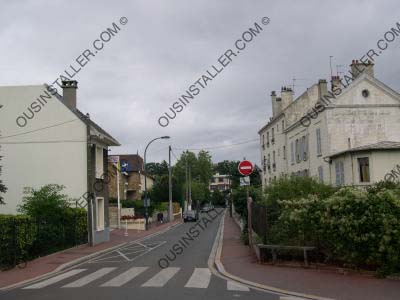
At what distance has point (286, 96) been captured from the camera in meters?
→ 49.4

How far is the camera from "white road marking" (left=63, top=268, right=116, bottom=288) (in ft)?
40.7

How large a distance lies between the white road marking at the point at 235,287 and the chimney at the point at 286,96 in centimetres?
3824

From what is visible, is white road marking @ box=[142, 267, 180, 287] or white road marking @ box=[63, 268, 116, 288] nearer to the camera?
white road marking @ box=[142, 267, 180, 287]

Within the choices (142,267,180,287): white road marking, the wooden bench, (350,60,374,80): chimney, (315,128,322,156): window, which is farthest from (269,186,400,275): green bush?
(350,60,374,80): chimney

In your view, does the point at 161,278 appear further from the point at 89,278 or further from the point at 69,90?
the point at 69,90

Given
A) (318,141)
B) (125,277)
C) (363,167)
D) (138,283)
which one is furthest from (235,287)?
(318,141)

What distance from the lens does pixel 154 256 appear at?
65.1 feet

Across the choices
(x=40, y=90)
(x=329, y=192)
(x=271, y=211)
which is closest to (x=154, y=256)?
(x=271, y=211)

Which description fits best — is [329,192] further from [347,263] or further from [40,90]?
[40,90]

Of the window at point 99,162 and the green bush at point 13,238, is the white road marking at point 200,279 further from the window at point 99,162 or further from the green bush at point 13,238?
the window at point 99,162

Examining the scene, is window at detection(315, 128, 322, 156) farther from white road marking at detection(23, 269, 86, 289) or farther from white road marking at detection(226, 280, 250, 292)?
white road marking at detection(226, 280, 250, 292)

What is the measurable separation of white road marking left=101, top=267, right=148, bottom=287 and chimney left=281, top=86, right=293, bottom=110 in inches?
1411

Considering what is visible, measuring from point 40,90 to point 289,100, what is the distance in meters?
27.5

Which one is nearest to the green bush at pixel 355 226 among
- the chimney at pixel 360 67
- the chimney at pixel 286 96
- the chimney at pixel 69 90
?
the chimney at pixel 69 90
